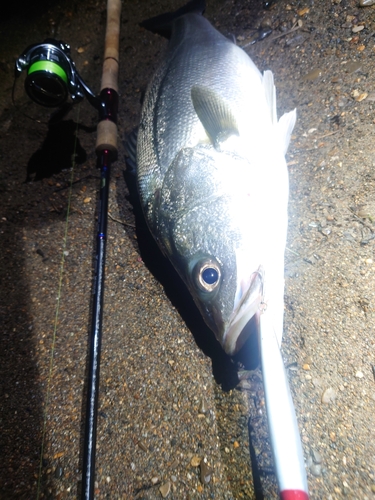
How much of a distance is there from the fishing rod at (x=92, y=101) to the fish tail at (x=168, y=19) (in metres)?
0.40

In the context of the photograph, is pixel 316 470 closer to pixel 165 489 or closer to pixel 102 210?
pixel 165 489

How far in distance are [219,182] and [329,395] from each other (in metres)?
1.22

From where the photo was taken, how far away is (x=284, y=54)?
2592 mm

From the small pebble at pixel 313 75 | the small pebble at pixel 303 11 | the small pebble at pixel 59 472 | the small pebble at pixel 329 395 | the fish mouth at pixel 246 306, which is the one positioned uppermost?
the small pebble at pixel 303 11

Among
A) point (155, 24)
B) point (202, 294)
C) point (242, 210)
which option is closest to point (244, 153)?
point (242, 210)

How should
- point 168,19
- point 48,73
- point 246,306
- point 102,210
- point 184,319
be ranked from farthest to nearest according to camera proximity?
point 168,19, point 102,210, point 48,73, point 184,319, point 246,306

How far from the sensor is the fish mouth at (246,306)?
4.73ft

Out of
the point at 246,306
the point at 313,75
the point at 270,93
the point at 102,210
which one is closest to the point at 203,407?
the point at 246,306

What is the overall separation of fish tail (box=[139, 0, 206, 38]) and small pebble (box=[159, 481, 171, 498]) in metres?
3.45

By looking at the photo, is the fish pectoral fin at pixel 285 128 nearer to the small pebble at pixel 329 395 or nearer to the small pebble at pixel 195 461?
the small pebble at pixel 329 395

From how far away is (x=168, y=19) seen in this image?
3.03 metres

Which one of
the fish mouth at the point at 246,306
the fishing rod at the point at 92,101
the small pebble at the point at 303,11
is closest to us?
the fish mouth at the point at 246,306

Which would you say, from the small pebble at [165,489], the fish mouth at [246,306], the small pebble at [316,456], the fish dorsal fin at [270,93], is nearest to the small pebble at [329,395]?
the small pebble at [316,456]

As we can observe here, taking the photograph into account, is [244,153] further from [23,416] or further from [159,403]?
[23,416]
